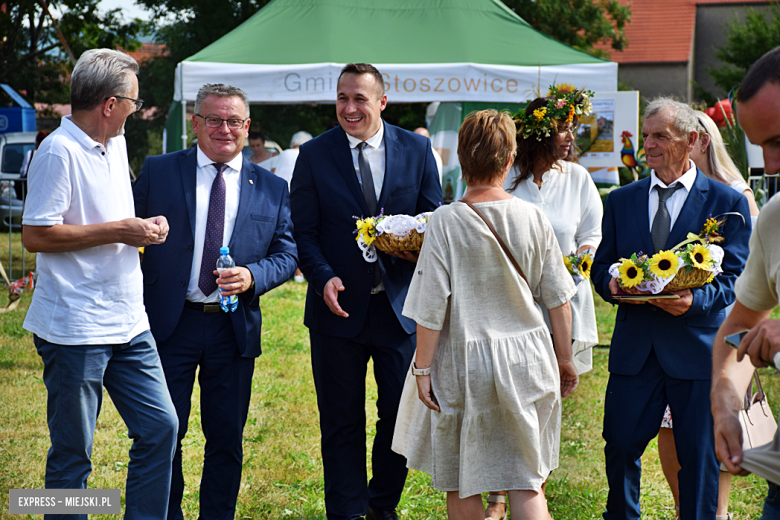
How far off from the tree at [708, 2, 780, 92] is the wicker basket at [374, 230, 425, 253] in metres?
25.5

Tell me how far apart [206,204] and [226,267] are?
35 centimetres

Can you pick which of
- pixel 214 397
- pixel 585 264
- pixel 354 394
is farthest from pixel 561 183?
pixel 214 397

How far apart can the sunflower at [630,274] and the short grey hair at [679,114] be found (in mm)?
Result: 699

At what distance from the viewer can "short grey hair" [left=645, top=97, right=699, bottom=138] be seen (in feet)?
10.7

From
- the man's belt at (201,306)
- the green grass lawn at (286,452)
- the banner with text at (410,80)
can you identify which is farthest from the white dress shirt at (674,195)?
the banner with text at (410,80)

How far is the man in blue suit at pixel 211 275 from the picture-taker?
3385 mm

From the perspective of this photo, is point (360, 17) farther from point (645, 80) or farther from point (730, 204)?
point (645, 80)

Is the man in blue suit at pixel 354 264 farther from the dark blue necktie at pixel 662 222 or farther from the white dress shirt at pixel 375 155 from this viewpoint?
the dark blue necktie at pixel 662 222

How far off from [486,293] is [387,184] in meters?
0.97

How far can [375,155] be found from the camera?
3695 millimetres

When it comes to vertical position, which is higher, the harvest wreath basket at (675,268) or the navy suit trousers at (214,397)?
the harvest wreath basket at (675,268)

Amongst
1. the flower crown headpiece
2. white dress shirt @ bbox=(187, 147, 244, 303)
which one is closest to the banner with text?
the flower crown headpiece

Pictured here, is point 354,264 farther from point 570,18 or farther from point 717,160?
point 570,18

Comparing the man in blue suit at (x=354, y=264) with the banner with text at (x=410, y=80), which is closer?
the man in blue suit at (x=354, y=264)
